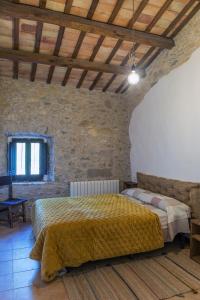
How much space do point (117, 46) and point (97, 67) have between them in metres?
0.55

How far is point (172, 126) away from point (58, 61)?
7.93 feet

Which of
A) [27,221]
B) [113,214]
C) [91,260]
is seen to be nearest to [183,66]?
[113,214]

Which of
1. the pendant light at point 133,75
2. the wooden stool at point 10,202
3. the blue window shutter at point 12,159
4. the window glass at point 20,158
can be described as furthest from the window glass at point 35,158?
the pendant light at point 133,75

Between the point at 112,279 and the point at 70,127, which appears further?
the point at 70,127

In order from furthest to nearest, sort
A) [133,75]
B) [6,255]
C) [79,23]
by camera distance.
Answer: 1. [79,23]
2. [6,255]
3. [133,75]

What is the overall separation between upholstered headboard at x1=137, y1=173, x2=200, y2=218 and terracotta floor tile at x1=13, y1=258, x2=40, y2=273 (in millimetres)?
2392

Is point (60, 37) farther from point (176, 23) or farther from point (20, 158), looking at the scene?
point (20, 158)

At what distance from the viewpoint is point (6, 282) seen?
8.56 ft

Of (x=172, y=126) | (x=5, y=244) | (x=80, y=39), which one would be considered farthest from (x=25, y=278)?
(x=80, y=39)

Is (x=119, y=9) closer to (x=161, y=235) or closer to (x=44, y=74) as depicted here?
(x=44, y=74)

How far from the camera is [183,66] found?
12.8ft

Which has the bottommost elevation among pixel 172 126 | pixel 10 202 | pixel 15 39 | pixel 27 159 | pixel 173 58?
pixel 10 202

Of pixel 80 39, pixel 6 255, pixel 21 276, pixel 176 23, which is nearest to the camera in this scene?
pixel 21 276

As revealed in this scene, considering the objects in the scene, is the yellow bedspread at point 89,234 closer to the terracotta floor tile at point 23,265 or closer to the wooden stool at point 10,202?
the terracotta floor tile at point 23,265
